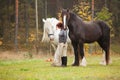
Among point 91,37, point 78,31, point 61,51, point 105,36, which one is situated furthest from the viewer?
point 105,36

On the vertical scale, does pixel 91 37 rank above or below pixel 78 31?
below

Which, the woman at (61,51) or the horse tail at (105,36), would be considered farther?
the horse tail at (105,36)

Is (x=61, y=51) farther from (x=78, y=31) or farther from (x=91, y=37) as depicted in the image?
(x=91, y=37)

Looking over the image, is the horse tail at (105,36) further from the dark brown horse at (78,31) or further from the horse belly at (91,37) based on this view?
the horse belly at (91,37)

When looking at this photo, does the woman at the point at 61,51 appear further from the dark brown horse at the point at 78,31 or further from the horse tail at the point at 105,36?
the horse tail at the point at 105,36

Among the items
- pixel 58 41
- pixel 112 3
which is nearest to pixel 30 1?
pixel 112 3

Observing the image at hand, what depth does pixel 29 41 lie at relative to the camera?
149 feet

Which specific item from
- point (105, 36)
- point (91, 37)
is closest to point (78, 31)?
point (91, 37)

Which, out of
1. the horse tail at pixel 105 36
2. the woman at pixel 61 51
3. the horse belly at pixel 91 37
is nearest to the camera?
the woman at pixel 61 51

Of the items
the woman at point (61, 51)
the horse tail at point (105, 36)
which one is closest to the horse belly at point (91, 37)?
the horse tail at point (105, 36)

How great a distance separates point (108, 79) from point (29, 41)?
33.3m

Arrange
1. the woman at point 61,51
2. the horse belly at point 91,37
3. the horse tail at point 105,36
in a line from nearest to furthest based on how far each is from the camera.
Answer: the woman at point 61,51 → the horse belly at point 91,37 → the horse tail at point 105,36

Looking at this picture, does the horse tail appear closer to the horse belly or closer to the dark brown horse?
the dark brown horse

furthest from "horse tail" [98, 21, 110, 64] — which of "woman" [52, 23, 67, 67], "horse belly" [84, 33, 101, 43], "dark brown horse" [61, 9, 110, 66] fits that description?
"woman" [52, 23, 67, 67]
